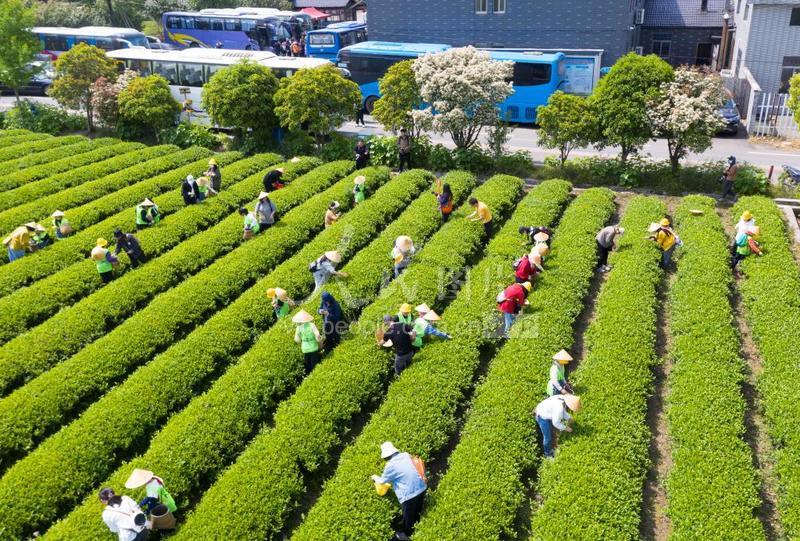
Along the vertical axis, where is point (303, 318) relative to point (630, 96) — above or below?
below

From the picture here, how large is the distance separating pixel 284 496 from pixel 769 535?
23.6 feet

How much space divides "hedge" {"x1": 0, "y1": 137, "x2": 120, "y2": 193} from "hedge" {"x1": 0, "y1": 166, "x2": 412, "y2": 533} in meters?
11.1

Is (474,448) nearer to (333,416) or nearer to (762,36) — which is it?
(333,416)

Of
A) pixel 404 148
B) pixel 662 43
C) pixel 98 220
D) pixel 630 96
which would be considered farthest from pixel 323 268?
pixel 662 43

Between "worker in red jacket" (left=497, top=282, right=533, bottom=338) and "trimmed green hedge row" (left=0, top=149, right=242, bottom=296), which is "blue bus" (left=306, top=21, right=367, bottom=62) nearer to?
"trimmed green hedge row" (left=0, top=149, right=242, bottom=296)

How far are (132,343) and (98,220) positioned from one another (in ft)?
28.6

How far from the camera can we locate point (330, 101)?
25.3 meters

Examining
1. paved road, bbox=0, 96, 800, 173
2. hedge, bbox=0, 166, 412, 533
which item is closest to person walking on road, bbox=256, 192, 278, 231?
hedge, bbox=0, 166, 412, 533

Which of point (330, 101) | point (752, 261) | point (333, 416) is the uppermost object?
point (330, 101)

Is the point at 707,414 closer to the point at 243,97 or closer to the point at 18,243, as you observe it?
the point at 18,243

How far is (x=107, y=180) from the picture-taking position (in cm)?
2316

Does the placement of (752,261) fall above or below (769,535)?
above

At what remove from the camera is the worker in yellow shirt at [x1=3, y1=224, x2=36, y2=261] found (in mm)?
17266

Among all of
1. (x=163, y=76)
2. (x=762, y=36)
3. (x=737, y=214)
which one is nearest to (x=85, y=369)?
(x=737, y=214)
